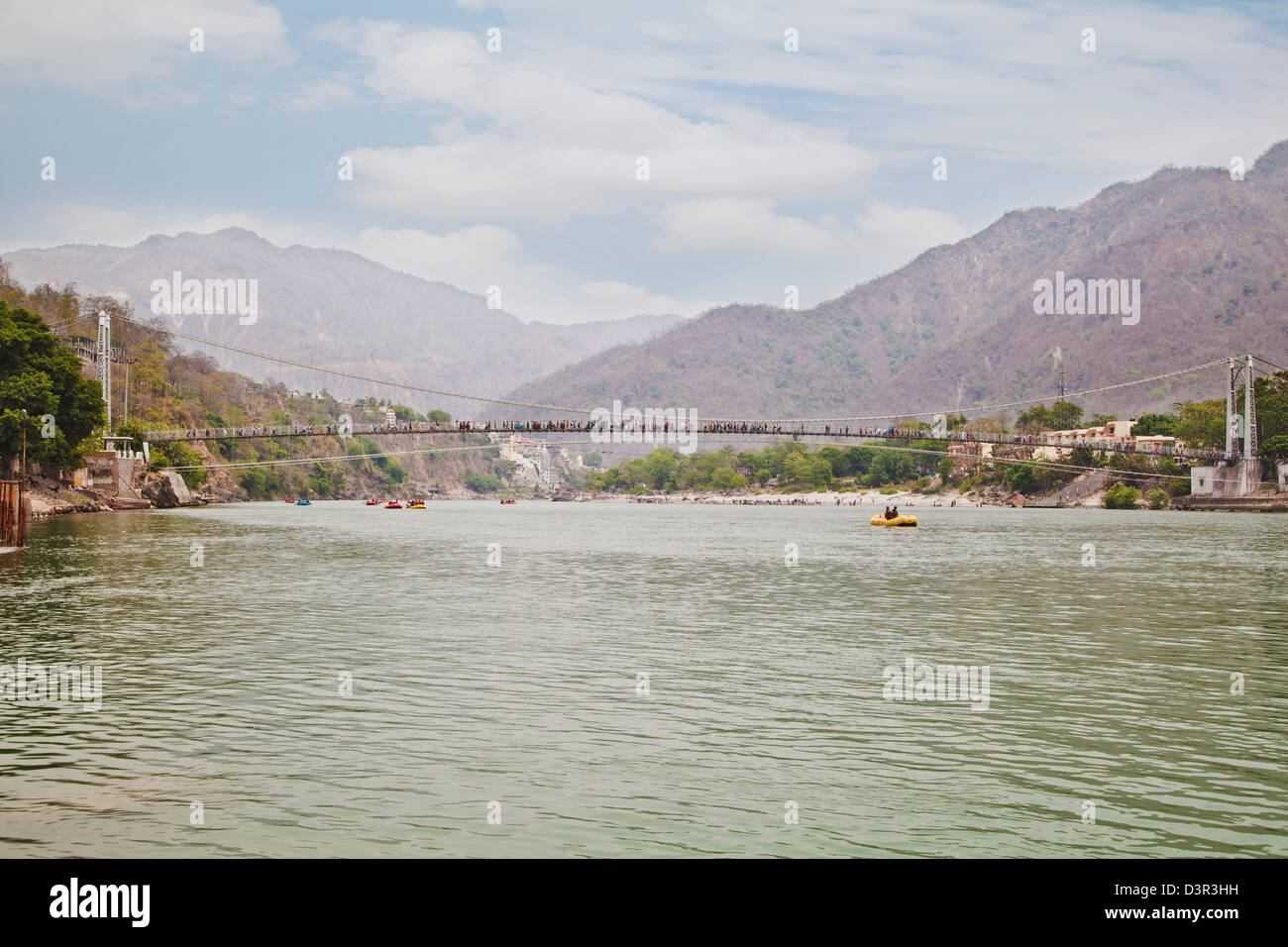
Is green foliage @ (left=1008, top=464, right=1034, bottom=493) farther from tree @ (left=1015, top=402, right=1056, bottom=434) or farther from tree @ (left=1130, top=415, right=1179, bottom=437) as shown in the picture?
tree @ (left=1130, top=415, right=1179, bottom=437)

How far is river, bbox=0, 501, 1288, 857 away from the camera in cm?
959

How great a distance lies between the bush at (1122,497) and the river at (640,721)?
290ft

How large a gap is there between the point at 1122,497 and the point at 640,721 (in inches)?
4469

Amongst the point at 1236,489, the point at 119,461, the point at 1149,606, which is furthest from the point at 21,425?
the point at 1236,489

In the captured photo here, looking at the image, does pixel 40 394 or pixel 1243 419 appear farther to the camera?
pixel 1243 419

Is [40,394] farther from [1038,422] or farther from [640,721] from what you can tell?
[1038,422]
